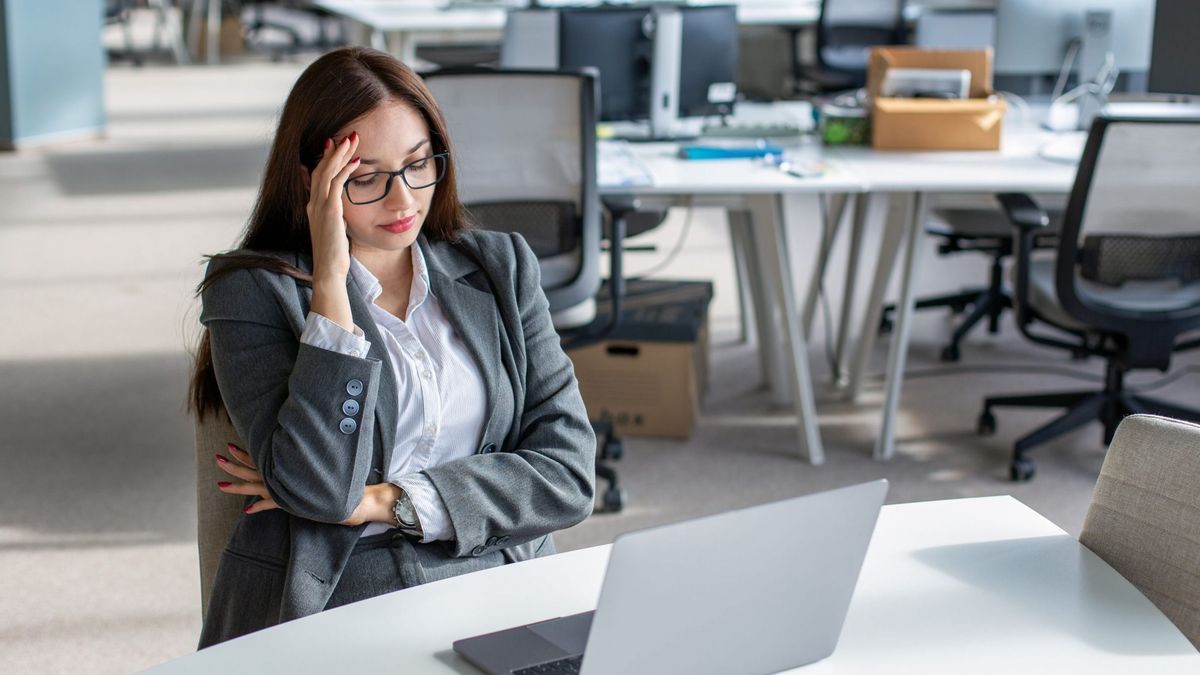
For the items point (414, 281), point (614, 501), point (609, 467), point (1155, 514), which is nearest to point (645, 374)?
point (609, 467)

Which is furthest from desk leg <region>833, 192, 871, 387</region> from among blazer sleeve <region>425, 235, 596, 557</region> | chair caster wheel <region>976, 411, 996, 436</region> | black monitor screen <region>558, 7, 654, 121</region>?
blazer sleeve <region>425, 235, 596, 557</region>

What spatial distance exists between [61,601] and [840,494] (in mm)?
2184

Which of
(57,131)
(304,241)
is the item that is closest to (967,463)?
(304,241)

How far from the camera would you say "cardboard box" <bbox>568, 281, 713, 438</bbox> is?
367 centimetres

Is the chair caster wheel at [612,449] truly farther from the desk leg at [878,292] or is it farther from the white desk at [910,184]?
the desk leg at [878,292]

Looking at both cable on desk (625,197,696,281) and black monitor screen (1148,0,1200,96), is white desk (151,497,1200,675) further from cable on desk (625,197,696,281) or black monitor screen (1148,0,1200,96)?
cable on desk (625,197,696,281)

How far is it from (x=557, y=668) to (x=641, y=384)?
256 cm

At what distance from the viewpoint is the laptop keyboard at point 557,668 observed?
1167 mm

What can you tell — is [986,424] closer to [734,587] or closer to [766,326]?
[766,326]

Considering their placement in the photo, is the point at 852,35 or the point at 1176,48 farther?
the point at 852,35

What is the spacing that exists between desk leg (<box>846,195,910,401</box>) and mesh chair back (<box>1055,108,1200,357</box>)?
2.11ft

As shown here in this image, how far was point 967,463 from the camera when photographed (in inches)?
141

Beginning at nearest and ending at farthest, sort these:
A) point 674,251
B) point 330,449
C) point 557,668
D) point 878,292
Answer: point 557,668 < point 330,449 < point 878,292 < point 674,251

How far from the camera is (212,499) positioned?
1.63 m
